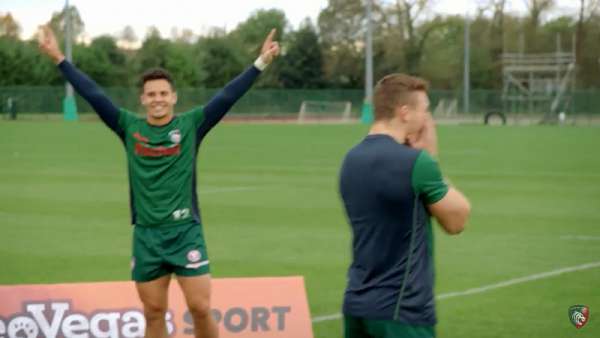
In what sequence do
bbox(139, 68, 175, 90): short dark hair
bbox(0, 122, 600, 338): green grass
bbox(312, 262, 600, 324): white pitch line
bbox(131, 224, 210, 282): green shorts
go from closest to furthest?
bbox(131, 224, 210, 282): green shorts
bbox(139, 68, 175, 90): short dark hair
bbox(312, 262, 600, 324): white pitch line
bbox(0, 122, 600, 338): green grass

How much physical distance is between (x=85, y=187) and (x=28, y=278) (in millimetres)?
9681

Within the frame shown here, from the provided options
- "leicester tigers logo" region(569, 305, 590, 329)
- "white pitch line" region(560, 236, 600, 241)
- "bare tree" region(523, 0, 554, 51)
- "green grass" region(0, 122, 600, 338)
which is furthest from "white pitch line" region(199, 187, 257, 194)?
"bare tree" region(523, 0, 554, 51)

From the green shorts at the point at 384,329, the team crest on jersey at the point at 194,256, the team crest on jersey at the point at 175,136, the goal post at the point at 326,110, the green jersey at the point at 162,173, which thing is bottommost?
the goal post at the point at 326,110

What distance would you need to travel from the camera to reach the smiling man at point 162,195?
696 cm

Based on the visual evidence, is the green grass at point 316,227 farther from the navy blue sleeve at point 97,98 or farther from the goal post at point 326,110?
the goal post at point 326,110

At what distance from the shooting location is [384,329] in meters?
4.90

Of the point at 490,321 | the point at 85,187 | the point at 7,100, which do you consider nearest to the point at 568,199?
the point at 85,187

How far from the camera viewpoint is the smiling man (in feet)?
Result: 22.8

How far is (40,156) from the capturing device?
30438 mm

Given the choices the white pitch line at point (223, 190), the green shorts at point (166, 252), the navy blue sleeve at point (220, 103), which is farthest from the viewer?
the white pitch line at point (223, 190)

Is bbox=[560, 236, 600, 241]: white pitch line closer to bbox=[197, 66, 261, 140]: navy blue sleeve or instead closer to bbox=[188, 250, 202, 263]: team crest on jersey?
bbox=[197, 66, 261, 140]: navy blue sleeve

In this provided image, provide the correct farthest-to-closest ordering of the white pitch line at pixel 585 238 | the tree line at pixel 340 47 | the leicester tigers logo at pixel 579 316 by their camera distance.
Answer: the tree line at pixel 340 47, the white pitch line at pixel 585 238, the leicester tigers logo at pixel 579 316

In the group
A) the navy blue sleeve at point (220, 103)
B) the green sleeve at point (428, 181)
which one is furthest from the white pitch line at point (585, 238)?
the green sleeve at point (428, 181)

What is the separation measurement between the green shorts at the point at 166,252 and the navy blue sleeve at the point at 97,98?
2.36ft
